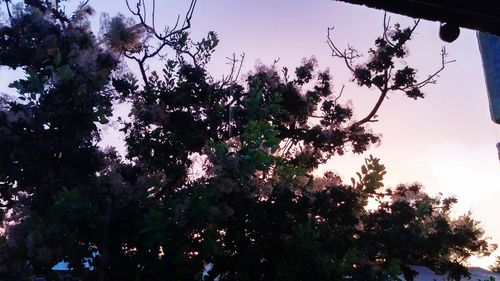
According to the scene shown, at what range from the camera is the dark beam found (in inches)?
72.8

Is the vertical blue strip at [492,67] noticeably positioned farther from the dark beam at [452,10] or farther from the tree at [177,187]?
the tree at [177,187]

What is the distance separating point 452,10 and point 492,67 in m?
0.50

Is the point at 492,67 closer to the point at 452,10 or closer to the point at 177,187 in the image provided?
the point at 452,10

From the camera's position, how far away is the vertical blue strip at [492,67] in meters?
2.15

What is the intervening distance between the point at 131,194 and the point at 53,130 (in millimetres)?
1748

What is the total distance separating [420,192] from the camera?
10258 mm

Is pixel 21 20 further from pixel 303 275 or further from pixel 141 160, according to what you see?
pixel 303 275

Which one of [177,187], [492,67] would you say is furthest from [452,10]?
[177,187]

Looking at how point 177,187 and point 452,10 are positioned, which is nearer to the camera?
point 452,10

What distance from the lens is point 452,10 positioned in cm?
190

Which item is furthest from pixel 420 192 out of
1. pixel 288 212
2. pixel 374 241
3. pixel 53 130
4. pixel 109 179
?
pixel 53 130

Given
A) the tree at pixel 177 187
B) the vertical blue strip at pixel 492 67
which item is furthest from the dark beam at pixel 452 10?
the tree at pixel 177 187

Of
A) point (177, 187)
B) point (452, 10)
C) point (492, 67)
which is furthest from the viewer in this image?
point (177, 187)

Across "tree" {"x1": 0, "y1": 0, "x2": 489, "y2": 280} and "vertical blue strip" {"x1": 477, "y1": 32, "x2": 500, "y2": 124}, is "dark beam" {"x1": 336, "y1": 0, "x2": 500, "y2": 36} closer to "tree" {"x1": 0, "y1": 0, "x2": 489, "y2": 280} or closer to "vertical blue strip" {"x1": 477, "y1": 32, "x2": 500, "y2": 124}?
"vertical blue strip" {"x1": 477, "y1": 32, "x2": 500, "y2": 124}
